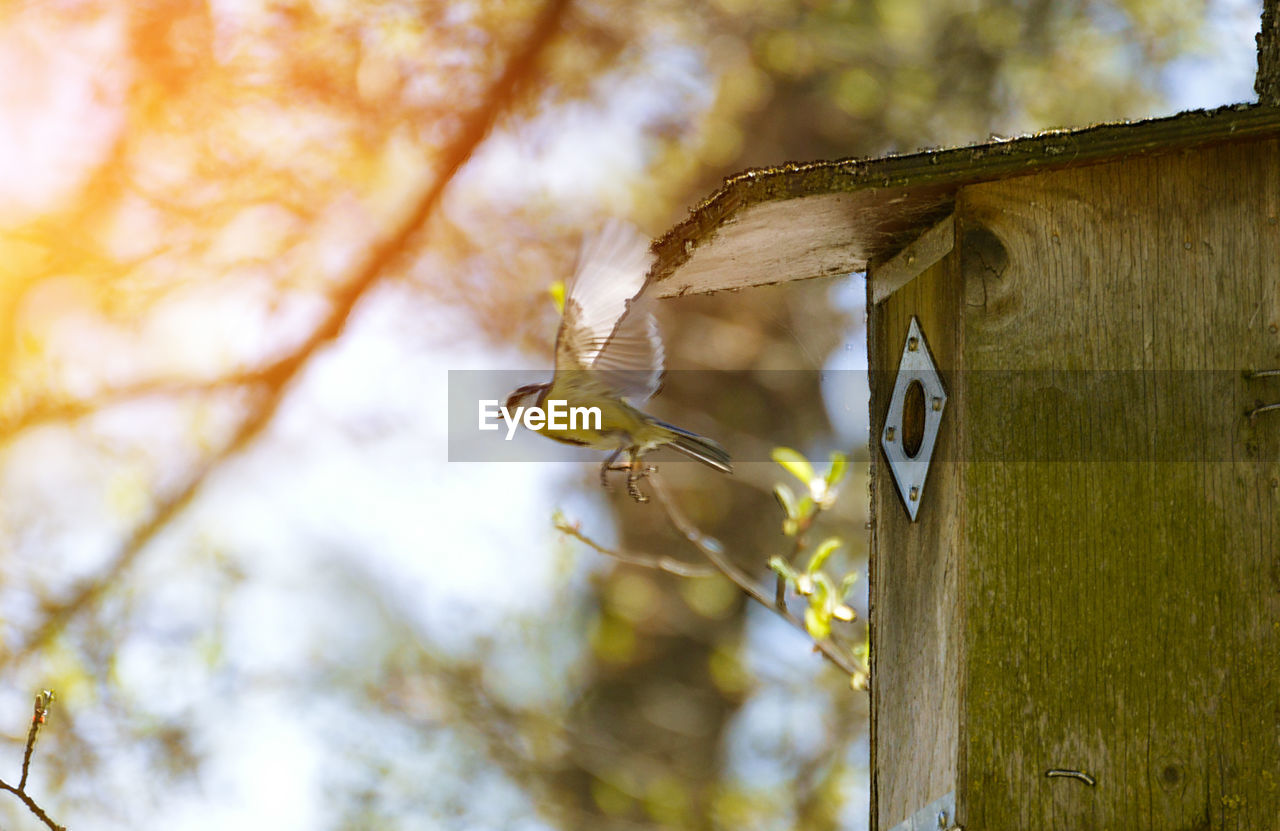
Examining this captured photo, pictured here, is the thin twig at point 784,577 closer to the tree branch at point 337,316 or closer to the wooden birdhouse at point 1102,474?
the wooden birdhouse at point 1102,474

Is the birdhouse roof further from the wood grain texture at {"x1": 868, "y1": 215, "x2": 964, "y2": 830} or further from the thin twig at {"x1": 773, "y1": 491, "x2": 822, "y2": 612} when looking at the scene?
the thin twig at {"x1": 773, "y1": 491, "x2": 822, "y2": 612}

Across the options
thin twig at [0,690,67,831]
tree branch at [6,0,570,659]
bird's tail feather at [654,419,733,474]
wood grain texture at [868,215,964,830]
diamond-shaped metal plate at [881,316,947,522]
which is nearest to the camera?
thin twig at [0,690,67,831]

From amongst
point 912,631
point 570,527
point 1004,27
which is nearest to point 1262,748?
point 912,631

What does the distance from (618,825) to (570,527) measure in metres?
1.60

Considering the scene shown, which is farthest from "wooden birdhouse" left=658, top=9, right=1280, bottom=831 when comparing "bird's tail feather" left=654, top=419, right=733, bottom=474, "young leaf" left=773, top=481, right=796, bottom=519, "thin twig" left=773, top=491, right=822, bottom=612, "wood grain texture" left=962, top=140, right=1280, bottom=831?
"young leaf" left=773, top=481, right=796, bottom=519

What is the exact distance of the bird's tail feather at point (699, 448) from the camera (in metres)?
1.86

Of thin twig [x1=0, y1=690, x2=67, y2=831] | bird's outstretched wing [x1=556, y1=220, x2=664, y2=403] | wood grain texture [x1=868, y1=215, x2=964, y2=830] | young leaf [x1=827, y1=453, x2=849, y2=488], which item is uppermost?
bird's outstretched wing [x1=556, y1=220, x2=664, y2=403]

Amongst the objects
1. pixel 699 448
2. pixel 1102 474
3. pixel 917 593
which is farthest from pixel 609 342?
pixel 1102 474

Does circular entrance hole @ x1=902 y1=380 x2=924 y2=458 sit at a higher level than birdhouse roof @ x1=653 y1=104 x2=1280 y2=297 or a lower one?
lower

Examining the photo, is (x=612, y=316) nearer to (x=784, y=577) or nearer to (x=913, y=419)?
(x=913, y=419)

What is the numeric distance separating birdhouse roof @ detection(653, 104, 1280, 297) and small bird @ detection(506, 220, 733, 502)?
79 mm

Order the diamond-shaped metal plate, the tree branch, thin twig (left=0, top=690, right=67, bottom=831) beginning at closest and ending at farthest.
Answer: thin twig (left=0, top=690, right=67, bottom=831)
the diamond-shaped metal plate
the tree branch

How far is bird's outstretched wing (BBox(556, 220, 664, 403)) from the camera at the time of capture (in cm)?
169

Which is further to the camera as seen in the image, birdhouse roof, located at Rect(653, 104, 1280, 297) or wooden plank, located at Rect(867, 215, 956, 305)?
wooden plank, located at Rect(867, 215, 956, 305)
